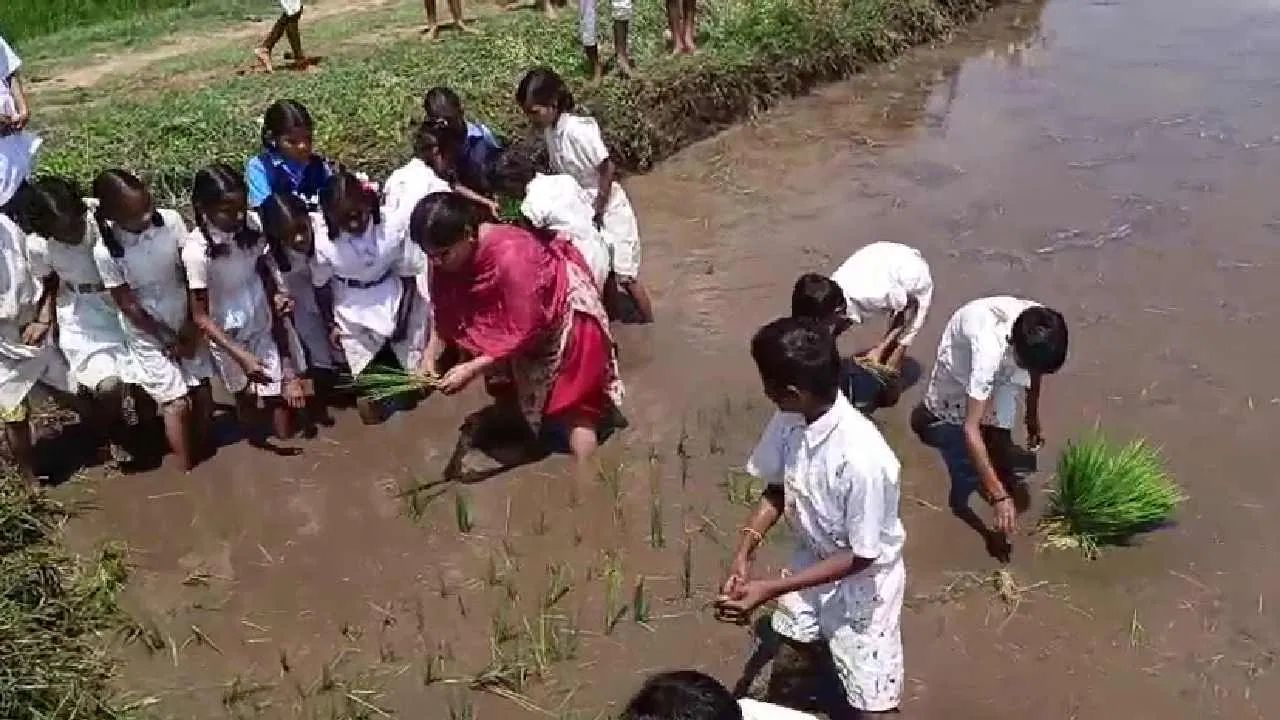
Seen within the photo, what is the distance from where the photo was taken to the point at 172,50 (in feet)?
37.0

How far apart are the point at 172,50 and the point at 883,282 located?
8153 mm

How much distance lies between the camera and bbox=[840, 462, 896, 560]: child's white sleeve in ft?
10.9

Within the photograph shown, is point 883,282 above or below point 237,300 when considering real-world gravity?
below

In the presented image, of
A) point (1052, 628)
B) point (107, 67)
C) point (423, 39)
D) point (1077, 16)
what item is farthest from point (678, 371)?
point (1077, 16)

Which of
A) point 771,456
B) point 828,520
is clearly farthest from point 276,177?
point 828,520

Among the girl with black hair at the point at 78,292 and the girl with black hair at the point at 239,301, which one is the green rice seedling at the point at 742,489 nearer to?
the girl with black hair at the point at 239,301

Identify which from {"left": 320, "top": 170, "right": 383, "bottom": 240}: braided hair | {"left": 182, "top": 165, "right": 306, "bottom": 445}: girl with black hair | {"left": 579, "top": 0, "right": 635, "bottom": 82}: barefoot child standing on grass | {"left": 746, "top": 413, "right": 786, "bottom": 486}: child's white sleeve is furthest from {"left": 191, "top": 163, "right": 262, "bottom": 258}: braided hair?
{"left": 579, "top": 0, "right": 635, "bottom": 82}: barefoot child standing on grass

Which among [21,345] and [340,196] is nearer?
[21,345]

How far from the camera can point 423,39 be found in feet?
35.0

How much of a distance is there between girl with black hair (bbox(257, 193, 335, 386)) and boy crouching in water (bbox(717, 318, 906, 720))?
7.76 ft

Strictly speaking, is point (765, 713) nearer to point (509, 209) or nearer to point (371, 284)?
point (371, 284)

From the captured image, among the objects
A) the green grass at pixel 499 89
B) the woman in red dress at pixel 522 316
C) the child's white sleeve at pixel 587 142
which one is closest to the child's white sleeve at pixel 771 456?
the woman in red dress at pixel 522 316

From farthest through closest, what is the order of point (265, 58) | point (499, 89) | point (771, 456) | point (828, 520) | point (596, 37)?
point (265, 58) < point (596, 37) < point (499, 89) < point (771, 456) < point (828, 520)

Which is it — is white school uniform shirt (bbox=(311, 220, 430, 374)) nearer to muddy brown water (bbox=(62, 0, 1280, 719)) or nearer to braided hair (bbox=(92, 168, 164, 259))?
muddy brown water (bbox=(62, 0, 1280, 719))
